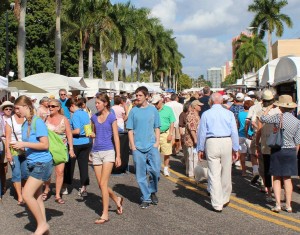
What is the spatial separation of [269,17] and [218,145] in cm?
5223

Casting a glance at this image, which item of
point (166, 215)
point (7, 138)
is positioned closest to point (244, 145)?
point (166, 215)

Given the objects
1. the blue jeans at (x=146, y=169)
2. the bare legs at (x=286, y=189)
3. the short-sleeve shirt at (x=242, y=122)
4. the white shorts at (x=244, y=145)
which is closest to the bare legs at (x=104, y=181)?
the blue jeans at (x=146, y=169)

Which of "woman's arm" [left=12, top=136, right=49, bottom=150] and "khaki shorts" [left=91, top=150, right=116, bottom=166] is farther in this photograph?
"khaki shorts" [left=91, top=150, right=116, bottom=166]

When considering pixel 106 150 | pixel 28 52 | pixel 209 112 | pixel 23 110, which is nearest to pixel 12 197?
pixel 106 150

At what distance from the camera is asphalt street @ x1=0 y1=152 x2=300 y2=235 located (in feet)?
20.4

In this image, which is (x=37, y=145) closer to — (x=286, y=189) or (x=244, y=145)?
(x=286, y=189)

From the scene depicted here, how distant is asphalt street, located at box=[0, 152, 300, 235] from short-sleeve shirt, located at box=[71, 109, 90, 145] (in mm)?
966

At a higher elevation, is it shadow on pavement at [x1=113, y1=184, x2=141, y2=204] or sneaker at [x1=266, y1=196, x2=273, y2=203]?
sneaker at [x1=266, y1=196, x2=273, y2=203]

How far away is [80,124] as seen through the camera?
27.8 ft

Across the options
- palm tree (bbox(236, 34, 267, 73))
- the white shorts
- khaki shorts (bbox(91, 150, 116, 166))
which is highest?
palm tree (bbox(236, 34, 267, 73))

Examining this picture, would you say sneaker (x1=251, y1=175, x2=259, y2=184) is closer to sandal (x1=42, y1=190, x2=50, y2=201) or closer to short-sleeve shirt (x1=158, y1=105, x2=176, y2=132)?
short-sleeve shirt (x1=158, y1=105, x2=176, y2=132)

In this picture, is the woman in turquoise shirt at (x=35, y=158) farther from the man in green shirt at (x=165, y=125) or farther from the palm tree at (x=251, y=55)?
the palm tree at (x=251, y=55)

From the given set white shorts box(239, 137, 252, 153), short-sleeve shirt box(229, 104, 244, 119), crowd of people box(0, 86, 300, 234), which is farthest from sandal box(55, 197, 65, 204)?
short-sleeve shirt box(229, 104, 244, 119)

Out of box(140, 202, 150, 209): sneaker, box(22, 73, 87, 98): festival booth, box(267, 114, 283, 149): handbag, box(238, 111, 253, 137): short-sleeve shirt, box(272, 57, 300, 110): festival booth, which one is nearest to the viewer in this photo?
box(267, 114, 283, 149): handbag
